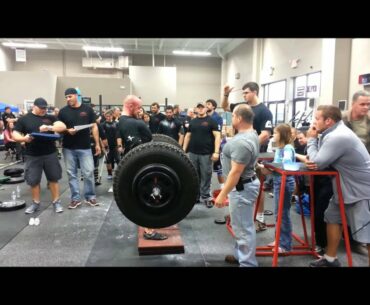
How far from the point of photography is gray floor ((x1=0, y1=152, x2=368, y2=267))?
9.76ft

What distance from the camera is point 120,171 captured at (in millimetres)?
1892

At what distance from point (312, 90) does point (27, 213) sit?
713 centimetres

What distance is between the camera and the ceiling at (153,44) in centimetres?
1338

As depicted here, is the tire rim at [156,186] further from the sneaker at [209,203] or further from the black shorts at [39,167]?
the sneaker at [209,203]

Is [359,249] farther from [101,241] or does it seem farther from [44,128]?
[44,128]

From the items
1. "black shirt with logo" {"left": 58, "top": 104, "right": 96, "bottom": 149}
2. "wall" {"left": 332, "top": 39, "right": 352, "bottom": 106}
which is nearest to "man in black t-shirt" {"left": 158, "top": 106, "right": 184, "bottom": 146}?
"black shirt with logo" {"left": 58, "top": 104, "right": 96, "bottom": 149}

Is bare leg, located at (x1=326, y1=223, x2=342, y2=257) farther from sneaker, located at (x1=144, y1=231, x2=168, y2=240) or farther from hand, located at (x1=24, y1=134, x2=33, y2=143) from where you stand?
hand, located at (x1=24, y1=134, x2=33, y2=143)

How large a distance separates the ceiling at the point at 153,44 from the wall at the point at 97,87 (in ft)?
5.28

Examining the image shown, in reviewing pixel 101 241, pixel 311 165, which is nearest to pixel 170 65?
pixel 101 241

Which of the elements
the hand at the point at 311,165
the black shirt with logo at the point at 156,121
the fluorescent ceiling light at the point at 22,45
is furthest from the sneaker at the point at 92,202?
the fluorescent ceiling light at the point at 22,45

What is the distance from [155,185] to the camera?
6.21 ft

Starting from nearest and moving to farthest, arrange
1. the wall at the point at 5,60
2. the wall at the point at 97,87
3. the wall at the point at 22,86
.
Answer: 1. the wall at the point at 22,86
2. the wall at the point at 97,87
3. the wall at the point at 5,60

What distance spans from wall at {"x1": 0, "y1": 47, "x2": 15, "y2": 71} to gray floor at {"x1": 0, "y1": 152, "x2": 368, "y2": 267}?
12.0 meters
